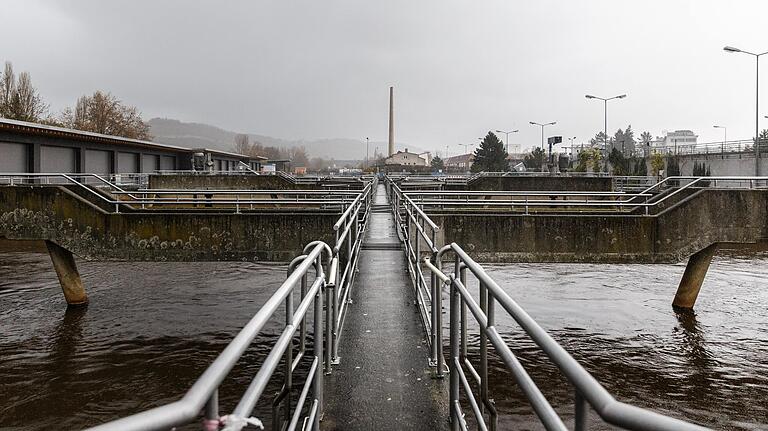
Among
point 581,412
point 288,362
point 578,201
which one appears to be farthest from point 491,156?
point 581,412

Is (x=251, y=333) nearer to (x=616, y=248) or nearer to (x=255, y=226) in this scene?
(x=255, y=226)

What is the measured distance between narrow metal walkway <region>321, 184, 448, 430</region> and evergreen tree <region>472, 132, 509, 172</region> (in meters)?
85.0

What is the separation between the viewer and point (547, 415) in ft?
6.98

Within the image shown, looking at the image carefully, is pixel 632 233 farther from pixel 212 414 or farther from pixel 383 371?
pixel 212 414

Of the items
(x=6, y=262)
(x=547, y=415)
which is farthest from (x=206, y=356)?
(x=6, y=262)

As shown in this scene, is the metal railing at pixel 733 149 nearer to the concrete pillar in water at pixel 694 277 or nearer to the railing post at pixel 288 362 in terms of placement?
the concrete pillar in water at pixel 694 277

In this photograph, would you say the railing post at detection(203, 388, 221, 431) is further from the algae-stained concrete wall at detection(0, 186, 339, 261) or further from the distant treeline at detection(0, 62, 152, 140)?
the distant treeline at detection(0, 62, 152, 140)

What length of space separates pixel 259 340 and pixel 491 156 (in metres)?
82.9

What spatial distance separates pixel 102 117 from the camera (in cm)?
7244

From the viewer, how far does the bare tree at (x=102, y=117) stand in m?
72.4

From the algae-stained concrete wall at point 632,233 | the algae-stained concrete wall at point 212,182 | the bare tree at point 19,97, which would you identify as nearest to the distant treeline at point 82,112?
the bare tree at point 19,97

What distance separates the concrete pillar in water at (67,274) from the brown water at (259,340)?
44cm

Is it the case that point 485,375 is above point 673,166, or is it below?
below

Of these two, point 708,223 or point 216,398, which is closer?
point 216,398
